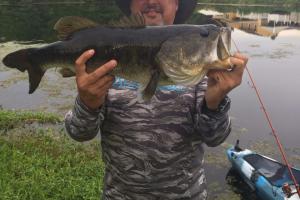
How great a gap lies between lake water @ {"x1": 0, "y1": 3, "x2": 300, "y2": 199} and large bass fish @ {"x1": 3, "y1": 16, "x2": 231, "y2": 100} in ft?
4.56

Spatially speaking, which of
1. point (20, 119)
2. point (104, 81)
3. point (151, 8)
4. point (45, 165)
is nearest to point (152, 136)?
point (104, 81)

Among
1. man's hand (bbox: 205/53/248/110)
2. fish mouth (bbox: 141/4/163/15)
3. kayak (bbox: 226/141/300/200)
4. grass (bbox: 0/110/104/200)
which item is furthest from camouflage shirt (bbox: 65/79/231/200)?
kayak (bbox: 226/141/300/200)

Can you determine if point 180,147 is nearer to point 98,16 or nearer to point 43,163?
point 43,163

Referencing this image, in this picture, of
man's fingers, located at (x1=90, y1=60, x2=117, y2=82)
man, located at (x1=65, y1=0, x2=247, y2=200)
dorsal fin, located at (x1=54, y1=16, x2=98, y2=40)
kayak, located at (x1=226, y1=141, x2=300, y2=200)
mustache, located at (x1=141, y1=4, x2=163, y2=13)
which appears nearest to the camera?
man's fingers, located at (x1=90, y1=60, x2=117, y2=82)

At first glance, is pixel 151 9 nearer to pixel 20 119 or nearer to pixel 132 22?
pixel 132 22

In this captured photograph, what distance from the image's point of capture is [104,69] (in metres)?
2.59

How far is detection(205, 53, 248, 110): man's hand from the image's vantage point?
2.55 metres

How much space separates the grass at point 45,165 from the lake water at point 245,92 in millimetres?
2972

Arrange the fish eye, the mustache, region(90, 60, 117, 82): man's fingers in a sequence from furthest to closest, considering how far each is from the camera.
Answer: the mustache < region(90, 60, 117, 82): man's fingers < the fish eye

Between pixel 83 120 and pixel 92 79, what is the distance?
0.46 metres

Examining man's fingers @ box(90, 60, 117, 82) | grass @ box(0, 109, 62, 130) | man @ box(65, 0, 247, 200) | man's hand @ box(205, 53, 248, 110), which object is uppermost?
man's fingers @ box(90, 60, 117, 82)

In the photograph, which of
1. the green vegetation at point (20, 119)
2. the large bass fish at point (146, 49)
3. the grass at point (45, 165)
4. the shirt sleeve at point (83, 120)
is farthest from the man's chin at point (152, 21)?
the green vegetation at point (20, 119)

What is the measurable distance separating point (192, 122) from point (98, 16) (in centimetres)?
3351

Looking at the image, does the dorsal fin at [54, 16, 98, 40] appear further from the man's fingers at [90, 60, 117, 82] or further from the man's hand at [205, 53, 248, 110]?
the man's hand at [205, 53, 248, 110]
